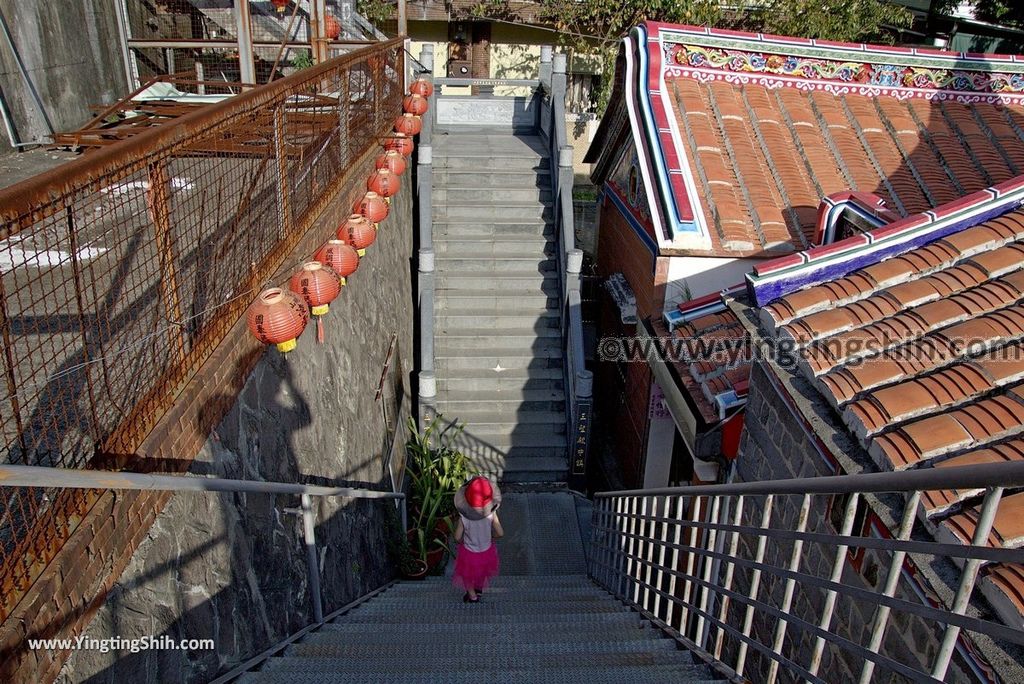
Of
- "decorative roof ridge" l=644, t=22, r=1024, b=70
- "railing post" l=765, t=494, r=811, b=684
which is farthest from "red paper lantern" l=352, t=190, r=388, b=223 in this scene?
"railing post" l=765, t=494, r=811, b=684

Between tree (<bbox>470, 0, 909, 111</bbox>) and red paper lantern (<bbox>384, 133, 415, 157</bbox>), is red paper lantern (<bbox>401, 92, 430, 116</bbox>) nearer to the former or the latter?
red paper lantern (<bbox>384, 133, 415, 157</bbox>)

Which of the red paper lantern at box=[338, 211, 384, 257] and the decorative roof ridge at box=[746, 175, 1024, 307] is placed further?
the red paper lantern at box=[338, 211, 384, 257]

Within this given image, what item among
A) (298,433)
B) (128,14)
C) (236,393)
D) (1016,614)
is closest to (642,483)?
(298,433)

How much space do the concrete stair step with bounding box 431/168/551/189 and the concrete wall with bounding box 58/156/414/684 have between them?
444cm

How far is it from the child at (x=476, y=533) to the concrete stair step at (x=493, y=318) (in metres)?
5.11

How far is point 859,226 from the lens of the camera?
6914 mm

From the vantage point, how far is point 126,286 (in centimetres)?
505

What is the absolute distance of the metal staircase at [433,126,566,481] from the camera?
1078 centimetres

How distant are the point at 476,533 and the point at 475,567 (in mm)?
321

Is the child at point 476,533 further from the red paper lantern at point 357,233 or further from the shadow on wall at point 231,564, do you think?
the red paper lantern at point 357,233

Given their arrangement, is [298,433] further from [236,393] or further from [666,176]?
[666,176]

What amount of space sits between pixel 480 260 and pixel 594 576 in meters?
5.61

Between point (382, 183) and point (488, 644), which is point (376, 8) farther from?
point (488, 644)

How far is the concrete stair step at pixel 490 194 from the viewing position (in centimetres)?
1253
